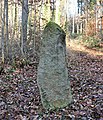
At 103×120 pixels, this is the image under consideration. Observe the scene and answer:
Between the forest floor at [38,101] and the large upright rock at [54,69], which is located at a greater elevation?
the large upright rock at [54,69]

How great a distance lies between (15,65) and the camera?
13.9m

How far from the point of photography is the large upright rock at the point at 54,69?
6766 millimetres

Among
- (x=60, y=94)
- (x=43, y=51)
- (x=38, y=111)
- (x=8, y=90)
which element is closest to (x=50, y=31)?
(x=43, y=51)

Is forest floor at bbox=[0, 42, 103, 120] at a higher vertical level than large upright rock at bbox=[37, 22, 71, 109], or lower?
lower

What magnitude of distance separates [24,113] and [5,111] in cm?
53

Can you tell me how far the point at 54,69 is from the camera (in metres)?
6.79

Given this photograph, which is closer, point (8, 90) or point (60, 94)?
point (60, 94)

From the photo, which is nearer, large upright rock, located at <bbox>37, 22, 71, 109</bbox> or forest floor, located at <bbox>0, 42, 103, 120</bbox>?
forest floor, located at <bbox>0, 42, 103, 120</bbox>

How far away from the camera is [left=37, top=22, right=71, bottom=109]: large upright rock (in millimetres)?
6766

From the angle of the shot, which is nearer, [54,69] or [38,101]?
[54,69]

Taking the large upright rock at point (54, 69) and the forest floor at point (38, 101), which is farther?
the large upright rock at point (54, 69)

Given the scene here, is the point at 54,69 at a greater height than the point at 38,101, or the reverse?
the point at 54,69

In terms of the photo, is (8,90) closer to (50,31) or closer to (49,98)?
(49,98)

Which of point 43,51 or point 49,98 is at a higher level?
point 43,51
